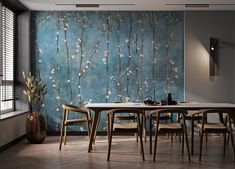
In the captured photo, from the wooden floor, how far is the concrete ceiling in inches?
107

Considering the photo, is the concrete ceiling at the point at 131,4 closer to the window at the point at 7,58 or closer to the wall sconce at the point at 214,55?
the window at the point at 7,58

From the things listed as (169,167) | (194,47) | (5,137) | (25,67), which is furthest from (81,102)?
(169,167)

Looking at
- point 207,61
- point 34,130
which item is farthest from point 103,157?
point 207,61

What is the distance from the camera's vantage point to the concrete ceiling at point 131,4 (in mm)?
6605

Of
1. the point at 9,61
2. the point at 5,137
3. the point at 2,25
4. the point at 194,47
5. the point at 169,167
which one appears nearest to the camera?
the point at 169,167

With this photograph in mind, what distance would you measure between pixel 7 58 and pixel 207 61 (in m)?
4.19

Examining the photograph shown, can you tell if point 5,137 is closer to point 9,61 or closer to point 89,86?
point 9,61

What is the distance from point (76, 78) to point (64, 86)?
318 millimetres

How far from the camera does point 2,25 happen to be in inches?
249

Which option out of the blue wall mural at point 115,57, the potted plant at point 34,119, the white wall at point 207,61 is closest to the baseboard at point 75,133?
the blue wall mural at point 115,57

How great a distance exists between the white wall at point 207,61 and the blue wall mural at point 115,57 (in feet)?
0.58

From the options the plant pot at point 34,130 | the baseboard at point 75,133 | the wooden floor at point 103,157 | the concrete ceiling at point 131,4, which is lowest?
the wooden floor at point 103,157

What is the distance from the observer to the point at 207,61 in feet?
24.1

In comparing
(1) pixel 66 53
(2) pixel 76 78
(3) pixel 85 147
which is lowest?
(3) pixel 85 147
